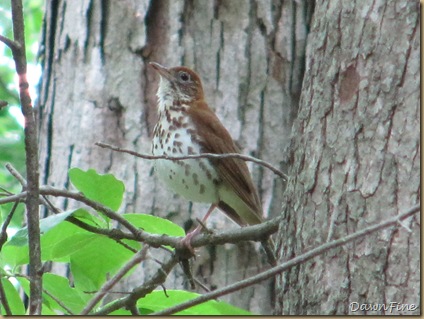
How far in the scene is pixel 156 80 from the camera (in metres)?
4.92

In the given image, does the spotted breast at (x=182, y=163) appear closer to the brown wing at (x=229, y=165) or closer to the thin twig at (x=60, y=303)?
the brown wing at (x=229, y=165)

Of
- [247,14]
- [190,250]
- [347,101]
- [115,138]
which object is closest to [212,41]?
[247,14]

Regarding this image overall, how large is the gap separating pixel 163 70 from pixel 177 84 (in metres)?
0.16

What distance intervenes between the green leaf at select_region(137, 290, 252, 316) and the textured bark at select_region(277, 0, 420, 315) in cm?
34

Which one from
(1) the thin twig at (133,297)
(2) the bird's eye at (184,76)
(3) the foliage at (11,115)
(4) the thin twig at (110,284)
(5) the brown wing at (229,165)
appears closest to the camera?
(4) the thin twig at (110,284)

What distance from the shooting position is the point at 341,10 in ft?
9.05

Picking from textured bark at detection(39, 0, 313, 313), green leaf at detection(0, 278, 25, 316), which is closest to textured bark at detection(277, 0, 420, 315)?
green leaf at detection(0, 278, 25, 316)

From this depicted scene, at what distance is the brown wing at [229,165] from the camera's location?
15.0 feet

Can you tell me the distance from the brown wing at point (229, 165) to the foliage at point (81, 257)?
179 centimetres

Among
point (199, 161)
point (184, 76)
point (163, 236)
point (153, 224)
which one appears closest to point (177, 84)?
point (184, 76)

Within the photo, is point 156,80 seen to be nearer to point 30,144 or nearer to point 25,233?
point 25,233

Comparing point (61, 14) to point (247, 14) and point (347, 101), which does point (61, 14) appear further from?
point (347, 101)

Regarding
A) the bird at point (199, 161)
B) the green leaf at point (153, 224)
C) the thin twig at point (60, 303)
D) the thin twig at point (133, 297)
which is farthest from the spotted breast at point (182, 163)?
the thin twig at point (60, 303)

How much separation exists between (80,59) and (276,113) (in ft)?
3.97
